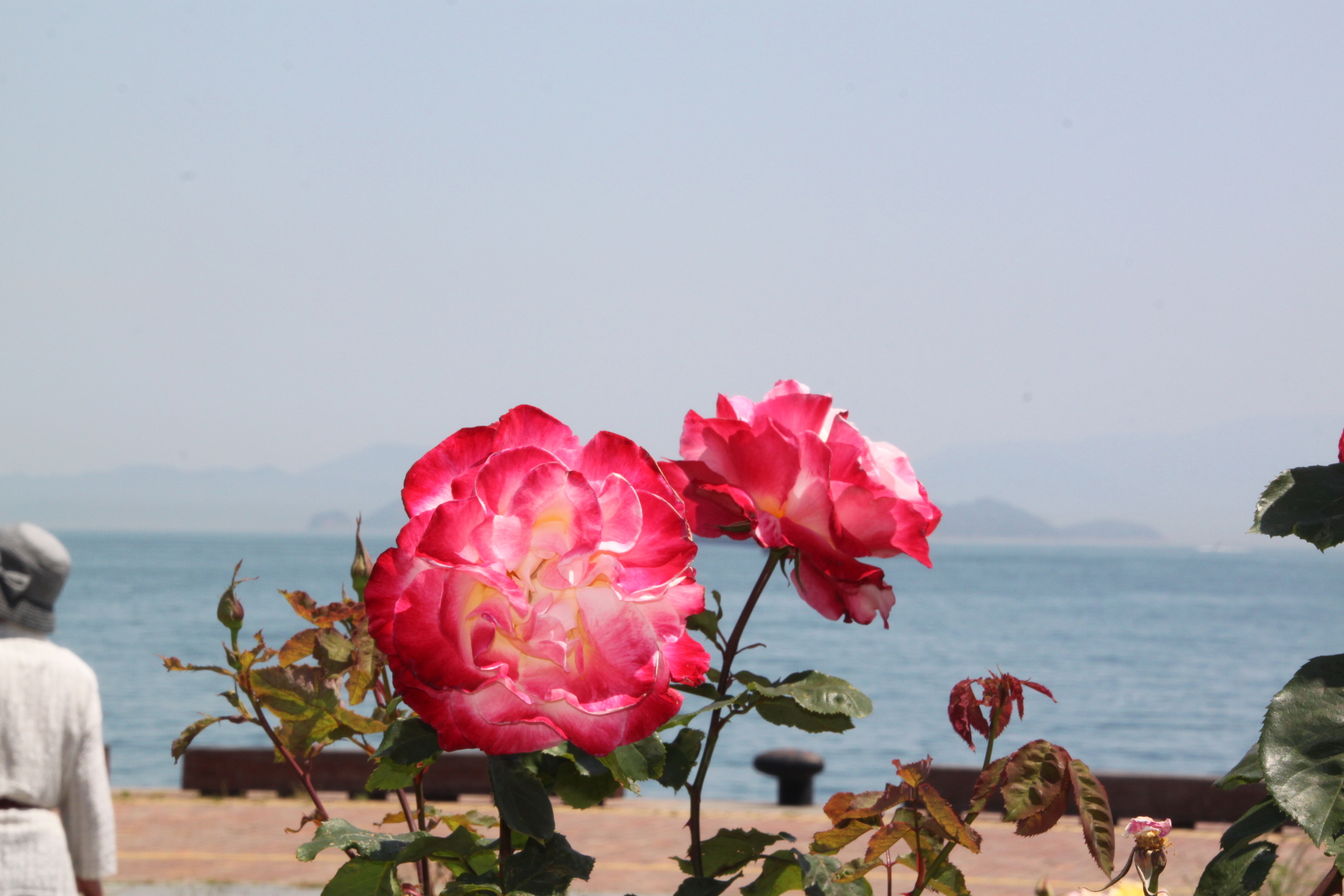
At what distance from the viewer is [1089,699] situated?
5762 cm

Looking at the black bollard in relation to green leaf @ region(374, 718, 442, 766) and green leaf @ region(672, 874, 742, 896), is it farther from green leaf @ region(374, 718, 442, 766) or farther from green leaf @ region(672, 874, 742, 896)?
green leaf @ region(374, 718, 442, 766)

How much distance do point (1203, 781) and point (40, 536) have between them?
9917 millimetres

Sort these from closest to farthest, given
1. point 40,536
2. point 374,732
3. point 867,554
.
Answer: point 867,554, point 374,732, point 40,536

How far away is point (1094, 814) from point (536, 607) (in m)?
0.58

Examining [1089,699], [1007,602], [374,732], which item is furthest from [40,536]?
[1007,602]

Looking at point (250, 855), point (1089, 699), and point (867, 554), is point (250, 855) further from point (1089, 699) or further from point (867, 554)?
point (1089, 699)

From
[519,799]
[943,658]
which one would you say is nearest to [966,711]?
[519,799]

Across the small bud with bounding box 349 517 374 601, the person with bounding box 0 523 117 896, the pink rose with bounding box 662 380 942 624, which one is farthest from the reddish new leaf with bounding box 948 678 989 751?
the person with bounding box 0 523 117 896

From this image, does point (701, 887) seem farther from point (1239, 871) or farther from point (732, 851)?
point (1239, 871)

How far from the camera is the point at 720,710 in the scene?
109 cm

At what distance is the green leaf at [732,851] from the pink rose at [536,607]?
33 centimetres

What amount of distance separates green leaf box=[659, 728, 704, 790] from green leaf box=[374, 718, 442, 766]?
0.63ft

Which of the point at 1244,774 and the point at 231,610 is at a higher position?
the point at 231,610

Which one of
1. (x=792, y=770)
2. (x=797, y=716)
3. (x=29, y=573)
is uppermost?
(x=797, y=716)
